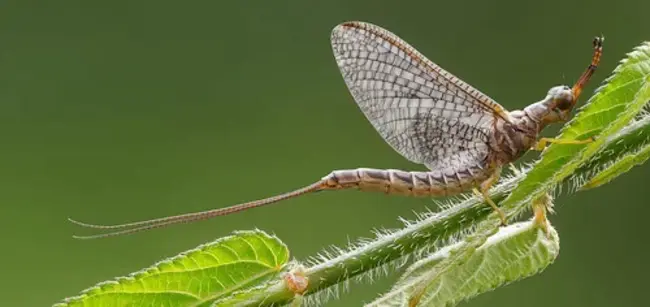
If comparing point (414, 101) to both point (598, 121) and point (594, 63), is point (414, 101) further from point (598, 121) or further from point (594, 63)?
point (598, 121)

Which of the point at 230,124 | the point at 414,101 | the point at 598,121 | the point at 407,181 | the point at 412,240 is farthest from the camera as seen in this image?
the point at 230,124

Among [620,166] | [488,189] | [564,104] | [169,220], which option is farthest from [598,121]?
[169,220]

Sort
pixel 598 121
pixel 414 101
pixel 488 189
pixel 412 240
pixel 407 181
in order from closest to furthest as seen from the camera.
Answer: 1. pixel 598 121
2. pixel 412 240
3. pixel 488 189
4. pixel 407 181
5. pixel 414 101

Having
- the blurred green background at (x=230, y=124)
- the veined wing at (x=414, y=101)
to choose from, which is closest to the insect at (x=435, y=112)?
the veined wing at (x=414, y=101)

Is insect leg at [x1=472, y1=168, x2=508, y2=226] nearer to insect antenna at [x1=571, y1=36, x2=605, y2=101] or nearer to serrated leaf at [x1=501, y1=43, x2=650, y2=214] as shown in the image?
serrated leaf at [x1=501, y1=43, x2=650, y2=214]

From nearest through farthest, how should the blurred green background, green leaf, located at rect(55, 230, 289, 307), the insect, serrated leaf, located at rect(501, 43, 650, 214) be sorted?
serrated leaf, located at rect(501, 43, 650, 214) < green leaf, located at rect(55, 230, 289, 307) < the insect < the blurred green background

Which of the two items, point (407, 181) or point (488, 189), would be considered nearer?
point (488, 189)

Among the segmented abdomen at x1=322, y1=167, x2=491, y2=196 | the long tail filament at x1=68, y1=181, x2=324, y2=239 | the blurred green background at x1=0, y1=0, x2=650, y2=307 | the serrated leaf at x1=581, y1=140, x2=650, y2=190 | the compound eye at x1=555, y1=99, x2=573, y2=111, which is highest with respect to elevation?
the blurred green background at x1=0, y1=0, x2=650, y2=307

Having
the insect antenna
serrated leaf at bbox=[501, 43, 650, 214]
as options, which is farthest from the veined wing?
serrated leaf at bbox=[501, 43, 650, 214]
